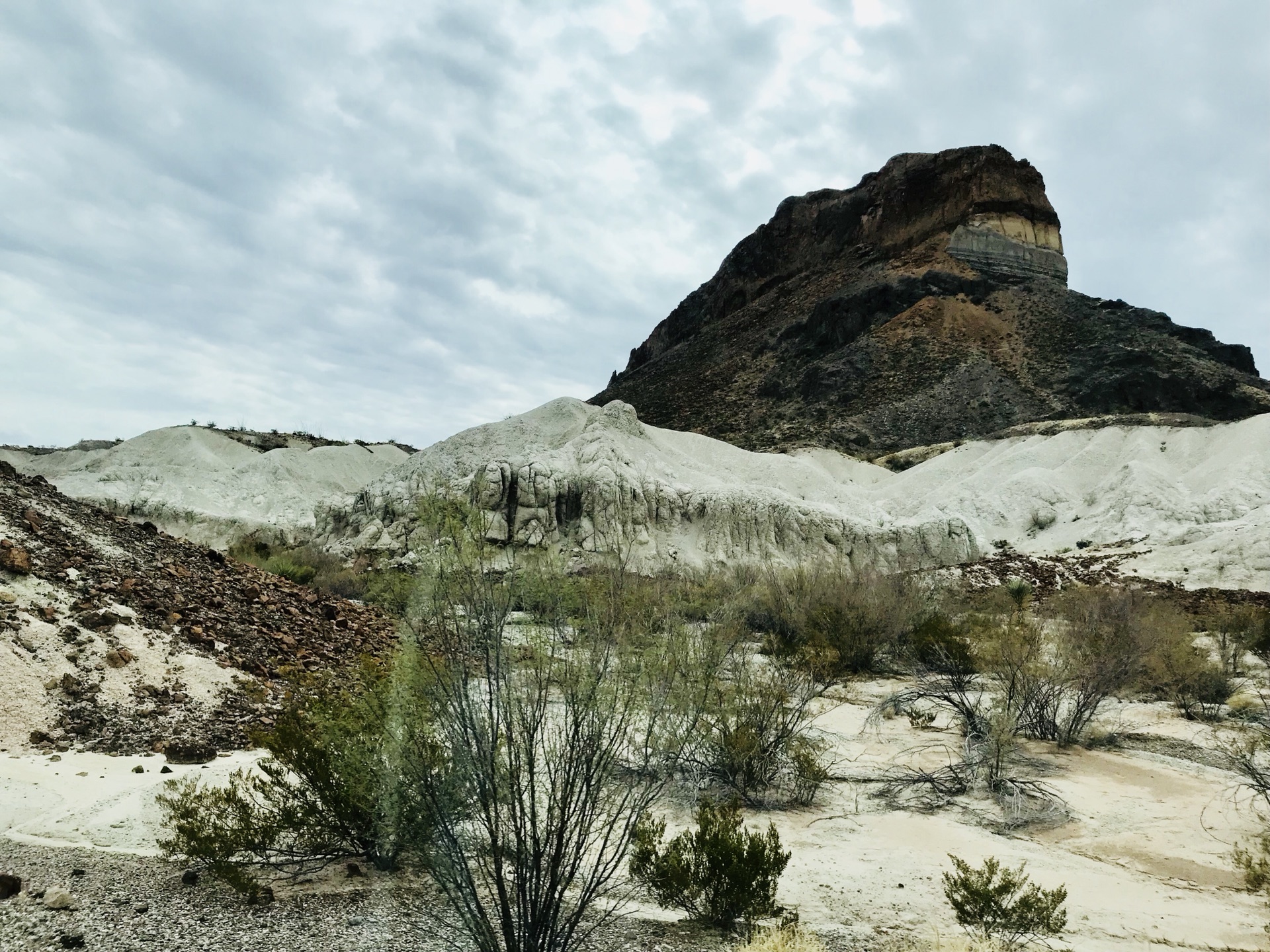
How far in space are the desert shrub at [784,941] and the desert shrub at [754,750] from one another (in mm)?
3009

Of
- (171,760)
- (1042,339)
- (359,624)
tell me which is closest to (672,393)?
(1042,339)

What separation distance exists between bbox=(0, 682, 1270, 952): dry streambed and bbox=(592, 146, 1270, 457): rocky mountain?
44.4 meters

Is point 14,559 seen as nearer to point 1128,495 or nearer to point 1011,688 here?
point 1011,688

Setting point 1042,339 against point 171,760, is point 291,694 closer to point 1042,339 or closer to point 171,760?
point 171,760

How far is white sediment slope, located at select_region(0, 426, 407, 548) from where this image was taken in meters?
38.8

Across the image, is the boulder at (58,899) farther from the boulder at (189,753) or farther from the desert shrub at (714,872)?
the desert shrub at (714,872)

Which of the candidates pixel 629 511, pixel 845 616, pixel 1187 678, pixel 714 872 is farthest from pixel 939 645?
pixel 629 511

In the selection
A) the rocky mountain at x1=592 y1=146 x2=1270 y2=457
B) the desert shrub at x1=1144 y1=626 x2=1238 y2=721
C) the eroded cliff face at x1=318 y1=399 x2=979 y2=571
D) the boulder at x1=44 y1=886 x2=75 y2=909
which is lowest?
the boulder at x1=44 y1=886 x2=75 y2=909

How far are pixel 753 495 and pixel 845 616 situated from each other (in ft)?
46.7

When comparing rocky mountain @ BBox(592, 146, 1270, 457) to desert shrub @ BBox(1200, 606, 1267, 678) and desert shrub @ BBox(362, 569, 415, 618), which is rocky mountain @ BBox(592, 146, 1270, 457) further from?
desert shrub @ BBox(362, 569, 415, 618)

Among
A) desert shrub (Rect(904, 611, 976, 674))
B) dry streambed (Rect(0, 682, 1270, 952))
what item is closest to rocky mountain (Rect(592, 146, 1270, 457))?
desert shrub (Rect(904, 611, 976, 674))

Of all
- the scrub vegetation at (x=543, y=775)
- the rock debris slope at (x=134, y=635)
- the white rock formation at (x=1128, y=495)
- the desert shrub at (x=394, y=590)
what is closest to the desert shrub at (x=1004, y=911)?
the scrub vegetation at (x=543, y=775)

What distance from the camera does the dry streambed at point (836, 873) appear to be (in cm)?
434

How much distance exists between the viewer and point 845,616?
15.5 metres
